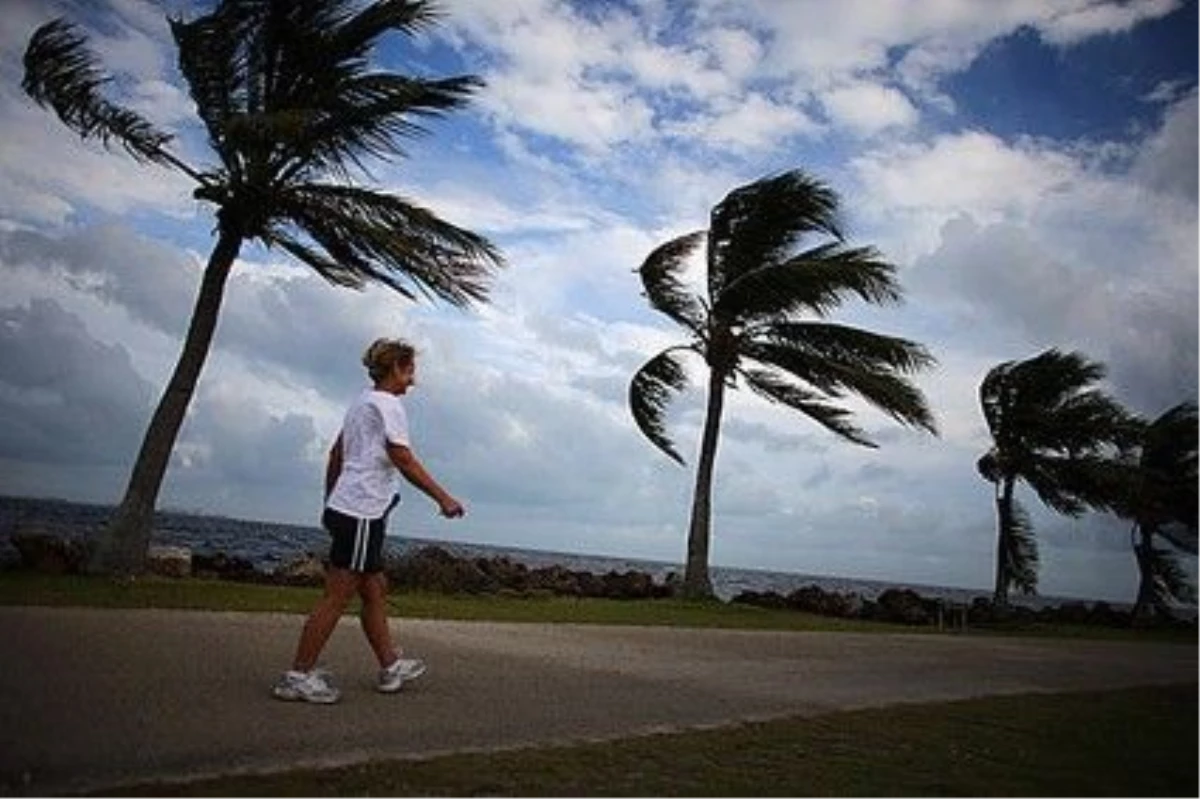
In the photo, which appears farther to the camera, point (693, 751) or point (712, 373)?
point (712, 373)

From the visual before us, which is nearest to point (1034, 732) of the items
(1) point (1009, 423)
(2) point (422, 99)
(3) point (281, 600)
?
(3) point (281, 600)

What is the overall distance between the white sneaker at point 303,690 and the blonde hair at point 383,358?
4.92ft

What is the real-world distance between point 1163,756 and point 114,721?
Answer: 17.3ft

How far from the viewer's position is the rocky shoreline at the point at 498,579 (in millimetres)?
11219

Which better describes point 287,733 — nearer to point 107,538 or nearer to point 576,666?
point 576,666

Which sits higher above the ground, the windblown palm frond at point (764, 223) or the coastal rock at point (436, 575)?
the windblown palm frond at point (764, 223)

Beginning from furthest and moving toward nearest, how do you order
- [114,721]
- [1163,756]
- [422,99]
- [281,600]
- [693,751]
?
[422,99], [281,600], [1163,756], [693,751], [114,721]

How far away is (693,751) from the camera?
4.27 m

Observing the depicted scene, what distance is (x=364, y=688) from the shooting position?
5.04 metres

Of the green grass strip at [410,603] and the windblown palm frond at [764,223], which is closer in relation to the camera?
the green grass strip at [410,603]

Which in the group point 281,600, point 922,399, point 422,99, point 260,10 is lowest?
point 281,600

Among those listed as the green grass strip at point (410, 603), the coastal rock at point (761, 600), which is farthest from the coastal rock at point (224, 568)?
the coastal rock at point (761, 600)

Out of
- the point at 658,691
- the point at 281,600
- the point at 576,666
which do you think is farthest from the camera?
the point at 281,600

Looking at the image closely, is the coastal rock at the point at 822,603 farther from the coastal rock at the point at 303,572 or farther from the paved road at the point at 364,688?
the coastal rock at the point at 303,572
